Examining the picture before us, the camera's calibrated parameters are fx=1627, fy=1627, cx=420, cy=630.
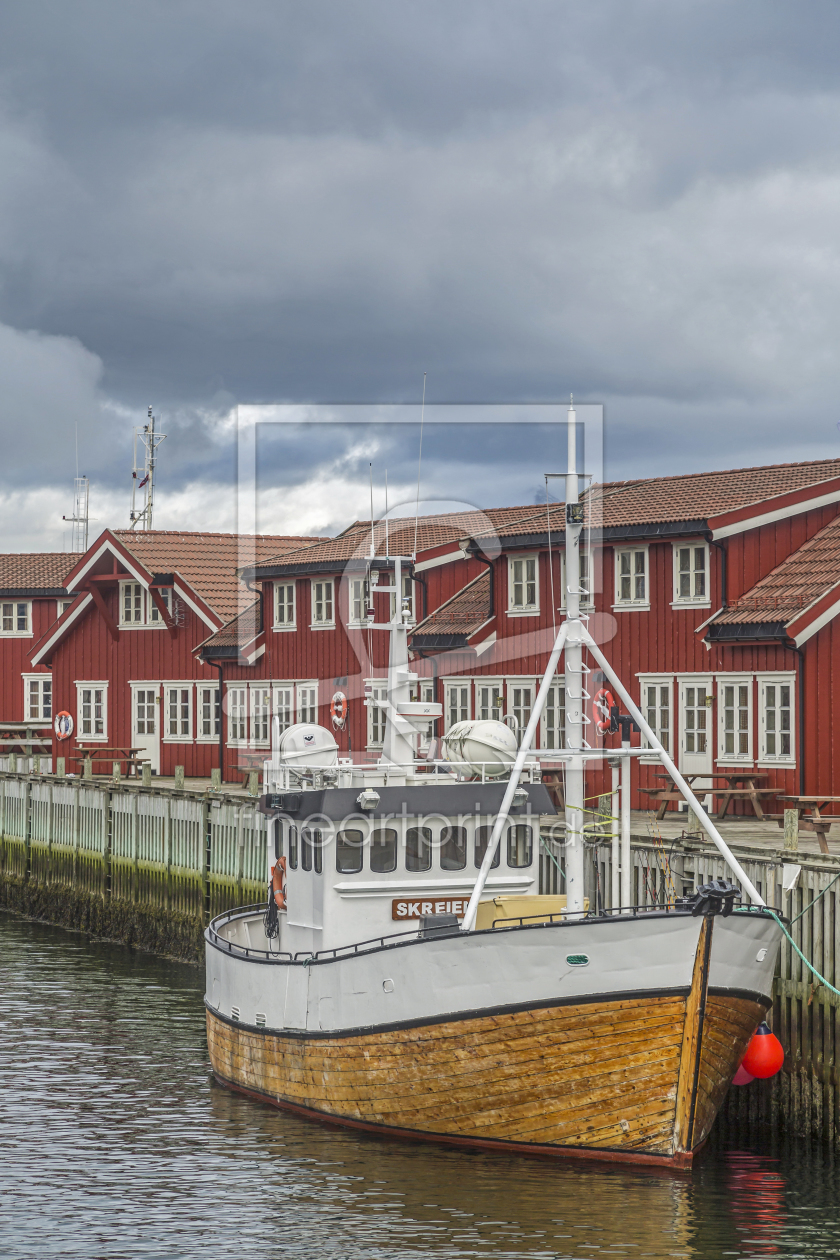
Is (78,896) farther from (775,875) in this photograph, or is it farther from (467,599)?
(775,875)

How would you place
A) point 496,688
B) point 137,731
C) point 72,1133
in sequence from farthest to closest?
1. point 137,731
2. point 496,688
3. point 72,1133

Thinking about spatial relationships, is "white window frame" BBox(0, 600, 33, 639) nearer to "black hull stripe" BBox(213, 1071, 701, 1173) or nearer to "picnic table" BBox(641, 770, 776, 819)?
"picnic table" BBox(641, 770, 776, 819)

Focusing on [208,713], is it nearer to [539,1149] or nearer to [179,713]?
[179,713]

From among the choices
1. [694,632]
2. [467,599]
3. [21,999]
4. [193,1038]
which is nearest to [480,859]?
[193,1038]

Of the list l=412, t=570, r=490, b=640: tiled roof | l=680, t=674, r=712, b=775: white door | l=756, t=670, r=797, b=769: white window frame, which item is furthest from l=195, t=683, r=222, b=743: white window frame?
l=756, t=670, r=797, b=769: white window frame

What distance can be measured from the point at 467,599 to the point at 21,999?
50.1ft

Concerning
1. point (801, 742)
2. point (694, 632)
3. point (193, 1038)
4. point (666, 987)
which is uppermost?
point (694, 632)

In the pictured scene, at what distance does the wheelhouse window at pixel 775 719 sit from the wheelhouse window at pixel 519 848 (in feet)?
35.5

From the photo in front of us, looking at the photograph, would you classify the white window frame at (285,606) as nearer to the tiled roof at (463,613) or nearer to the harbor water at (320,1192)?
the tiled roof at (463,613)

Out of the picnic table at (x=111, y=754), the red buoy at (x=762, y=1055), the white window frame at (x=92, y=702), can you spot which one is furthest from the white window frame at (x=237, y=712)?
the red buoy at (x=762, y=1055)

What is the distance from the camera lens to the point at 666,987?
15.9 metres

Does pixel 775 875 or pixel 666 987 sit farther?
pixel 775 875

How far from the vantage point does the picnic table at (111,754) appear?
44.7 metres

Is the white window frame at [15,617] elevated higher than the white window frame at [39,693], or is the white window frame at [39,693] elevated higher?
the white window frame at [15,617]
